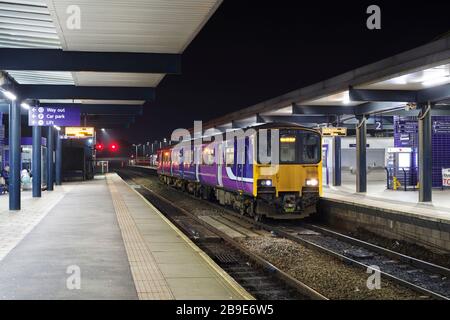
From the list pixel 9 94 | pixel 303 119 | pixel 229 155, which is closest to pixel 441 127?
pixel 303 119

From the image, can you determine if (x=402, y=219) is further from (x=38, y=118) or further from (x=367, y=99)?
(x=38, y=118)

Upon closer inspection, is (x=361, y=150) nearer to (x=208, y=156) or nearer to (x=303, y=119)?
(x=303, y=119)

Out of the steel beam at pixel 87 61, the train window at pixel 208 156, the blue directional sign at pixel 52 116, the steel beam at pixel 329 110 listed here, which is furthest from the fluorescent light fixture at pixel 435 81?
the blue directional sign at pixel 52 116

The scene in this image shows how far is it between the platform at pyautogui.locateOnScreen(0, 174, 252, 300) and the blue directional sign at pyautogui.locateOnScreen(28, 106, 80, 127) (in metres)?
4.66

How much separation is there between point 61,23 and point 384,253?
301 inches

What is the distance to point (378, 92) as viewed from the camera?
56.5 ft

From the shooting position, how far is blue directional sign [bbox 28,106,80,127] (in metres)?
→ 19.2

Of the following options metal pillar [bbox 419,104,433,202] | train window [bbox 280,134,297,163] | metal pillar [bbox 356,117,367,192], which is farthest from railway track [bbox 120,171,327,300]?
metal pillar [bbox 356,117,367,192]

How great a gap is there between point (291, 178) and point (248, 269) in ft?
19.3

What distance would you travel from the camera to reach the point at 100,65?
13633 millimetres

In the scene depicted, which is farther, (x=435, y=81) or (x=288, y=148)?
(x=288, y=148)

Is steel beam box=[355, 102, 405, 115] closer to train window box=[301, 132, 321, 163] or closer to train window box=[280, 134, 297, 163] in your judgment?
train window box=[301, 132, 321, 163]

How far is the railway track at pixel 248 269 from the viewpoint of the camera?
8148mm

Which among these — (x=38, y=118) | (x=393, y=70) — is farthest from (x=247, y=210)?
(x=38, y=118)
